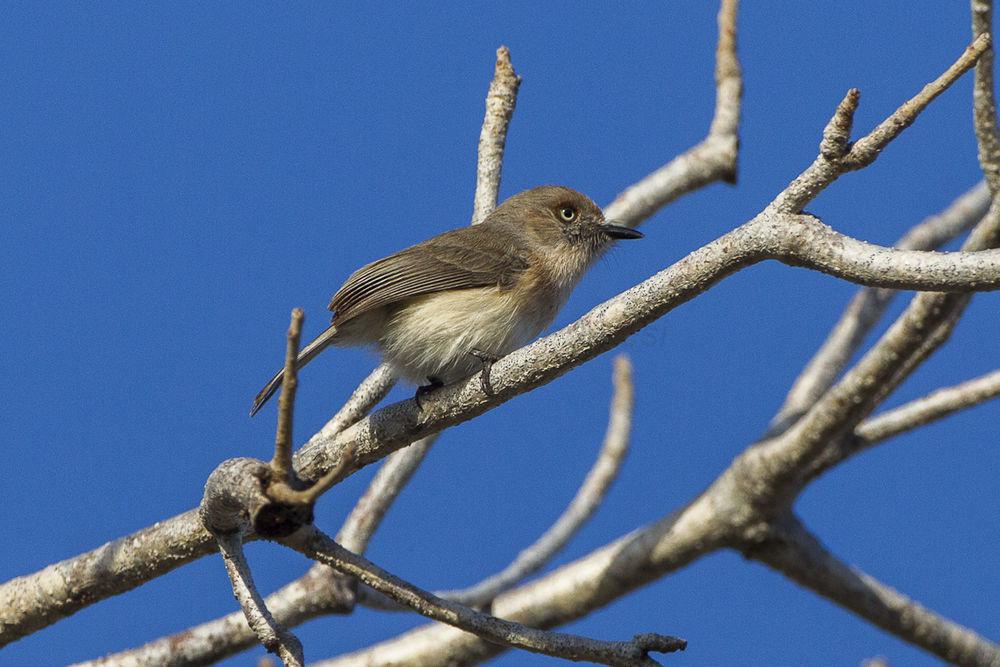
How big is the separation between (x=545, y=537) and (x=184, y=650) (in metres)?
2.28

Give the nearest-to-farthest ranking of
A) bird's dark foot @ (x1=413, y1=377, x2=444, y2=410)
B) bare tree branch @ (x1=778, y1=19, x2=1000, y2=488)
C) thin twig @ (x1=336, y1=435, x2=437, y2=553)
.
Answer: bird's dark foot @ (x1=413, y1=377, x2=444, y2=410), bare tree branch @ (x1=778, y1=19, x2=1000, y2=488), thin twig @ (x1=336, y1=435, x2=437, y2=553)

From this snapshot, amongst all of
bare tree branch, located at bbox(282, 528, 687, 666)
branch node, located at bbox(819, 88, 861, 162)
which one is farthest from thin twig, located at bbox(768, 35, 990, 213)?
bare tree branch, located at bbox(282, 528, 687, 666)

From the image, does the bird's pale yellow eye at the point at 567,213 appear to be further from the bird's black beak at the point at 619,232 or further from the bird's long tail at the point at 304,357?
the bird's long tail at the point at 304,357

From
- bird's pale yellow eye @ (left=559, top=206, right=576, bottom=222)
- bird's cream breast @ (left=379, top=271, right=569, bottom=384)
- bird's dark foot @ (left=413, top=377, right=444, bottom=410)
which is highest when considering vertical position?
bird's pale yellow eye @ (left=559, top=206, right=576, bottom=222)

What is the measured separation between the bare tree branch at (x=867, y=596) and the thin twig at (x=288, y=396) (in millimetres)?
3422

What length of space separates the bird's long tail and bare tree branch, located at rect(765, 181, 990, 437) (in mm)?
2820

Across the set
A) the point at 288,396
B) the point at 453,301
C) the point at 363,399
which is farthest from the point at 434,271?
the point at 288,396

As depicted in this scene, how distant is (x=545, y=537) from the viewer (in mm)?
6809

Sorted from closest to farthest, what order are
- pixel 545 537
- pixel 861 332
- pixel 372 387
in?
pixel 372 387 < pixel 545 537 < pixel 861 332

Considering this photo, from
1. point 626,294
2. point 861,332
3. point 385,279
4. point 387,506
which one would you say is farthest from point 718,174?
point 626,294

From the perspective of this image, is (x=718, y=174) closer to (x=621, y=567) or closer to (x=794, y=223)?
(x=621, y=567)

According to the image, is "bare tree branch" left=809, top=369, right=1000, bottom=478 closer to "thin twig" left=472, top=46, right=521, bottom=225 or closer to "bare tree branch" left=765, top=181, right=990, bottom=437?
"bare tree branch" left=765, top=181, right=990, bottom=437

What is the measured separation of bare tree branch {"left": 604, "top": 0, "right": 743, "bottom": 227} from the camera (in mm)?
6789

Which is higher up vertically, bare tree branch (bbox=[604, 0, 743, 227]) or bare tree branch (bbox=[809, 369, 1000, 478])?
bare tree branch (bbox=[604, 0, 743, 227])
